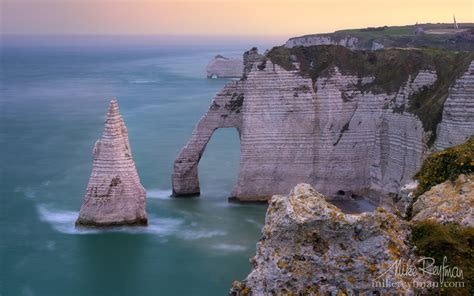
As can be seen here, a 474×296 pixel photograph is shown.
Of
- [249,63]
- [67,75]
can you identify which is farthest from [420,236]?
[67,75]

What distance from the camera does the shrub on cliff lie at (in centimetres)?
1066

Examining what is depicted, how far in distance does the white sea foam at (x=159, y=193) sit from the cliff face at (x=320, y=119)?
5.06 ft

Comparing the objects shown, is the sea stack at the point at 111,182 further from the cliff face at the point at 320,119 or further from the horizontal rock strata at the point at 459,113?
the horizontal rock strata at the point at 459,113

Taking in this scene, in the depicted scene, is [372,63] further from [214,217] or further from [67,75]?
[67,75]

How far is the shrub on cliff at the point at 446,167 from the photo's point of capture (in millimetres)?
10656

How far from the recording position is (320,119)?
28812 mm

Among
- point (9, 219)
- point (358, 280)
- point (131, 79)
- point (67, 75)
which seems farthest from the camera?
point (67, 75)

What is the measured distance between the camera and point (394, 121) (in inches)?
1098

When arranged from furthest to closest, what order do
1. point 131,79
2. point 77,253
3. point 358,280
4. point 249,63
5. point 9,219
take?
1. point 131,79
2. point 249,63
3. point 9,219
4. point 77,253
5. point 358,280

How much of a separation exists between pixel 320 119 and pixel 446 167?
17717 mm

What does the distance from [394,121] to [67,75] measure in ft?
289

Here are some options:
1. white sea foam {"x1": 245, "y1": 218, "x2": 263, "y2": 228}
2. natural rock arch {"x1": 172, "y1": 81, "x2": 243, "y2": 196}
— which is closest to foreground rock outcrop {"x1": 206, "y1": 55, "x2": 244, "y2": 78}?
natural rock arch {"x1": 172, "y1": 81, "x2": 243, "y2": 196}

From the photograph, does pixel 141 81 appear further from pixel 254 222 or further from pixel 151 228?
pixel 151 228

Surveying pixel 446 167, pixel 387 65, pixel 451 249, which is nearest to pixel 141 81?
pixel 387 65
